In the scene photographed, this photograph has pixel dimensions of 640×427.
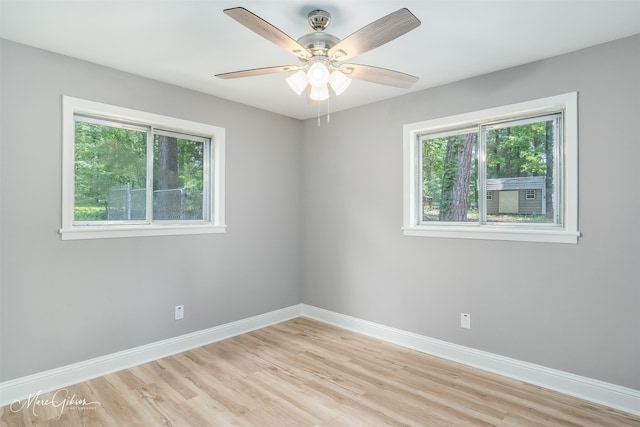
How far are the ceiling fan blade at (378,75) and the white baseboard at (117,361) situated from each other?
2.74 meters

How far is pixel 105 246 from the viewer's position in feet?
9.04

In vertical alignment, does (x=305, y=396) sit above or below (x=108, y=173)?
below

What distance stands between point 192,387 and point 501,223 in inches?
110

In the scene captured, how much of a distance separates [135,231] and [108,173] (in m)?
0.53

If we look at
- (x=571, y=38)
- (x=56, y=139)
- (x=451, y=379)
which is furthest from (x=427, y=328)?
(x=56, y=139)

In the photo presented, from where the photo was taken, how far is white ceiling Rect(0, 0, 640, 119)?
1929mm

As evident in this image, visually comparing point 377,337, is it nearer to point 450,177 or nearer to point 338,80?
point 450,177

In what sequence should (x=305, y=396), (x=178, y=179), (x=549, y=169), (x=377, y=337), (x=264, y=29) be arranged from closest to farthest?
(x=264, y=29) < (x=305, y=396) < (x=549, y=169) < (x=178, y=179) < (x=377, y=337)

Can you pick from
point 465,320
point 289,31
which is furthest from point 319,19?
point 465,320

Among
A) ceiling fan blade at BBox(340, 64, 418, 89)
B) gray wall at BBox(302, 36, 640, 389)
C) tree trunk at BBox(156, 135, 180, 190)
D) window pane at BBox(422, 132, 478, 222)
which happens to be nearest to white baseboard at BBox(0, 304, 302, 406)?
gray wall at BBox(302, 36, 640, 389)

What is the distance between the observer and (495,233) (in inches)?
111

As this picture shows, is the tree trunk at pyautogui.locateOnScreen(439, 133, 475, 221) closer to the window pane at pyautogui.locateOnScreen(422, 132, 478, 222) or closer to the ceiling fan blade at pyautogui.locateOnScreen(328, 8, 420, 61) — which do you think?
the window pane at pyautogui.locateOnScreen(422, 132, 478, 222)

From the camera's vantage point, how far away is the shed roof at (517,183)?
2.74 m

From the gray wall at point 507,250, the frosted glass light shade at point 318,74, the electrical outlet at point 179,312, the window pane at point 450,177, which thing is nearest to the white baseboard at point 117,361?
the electrical outlet at point 179,312
